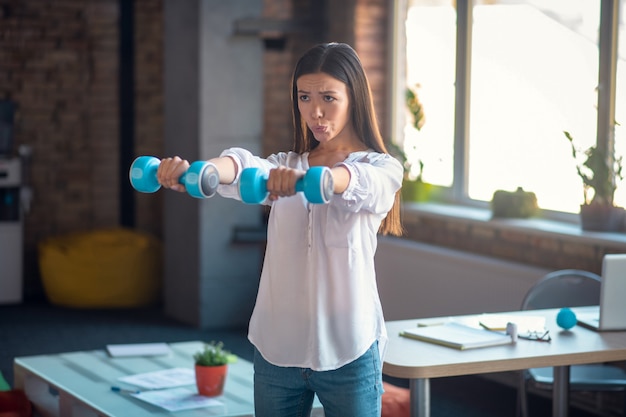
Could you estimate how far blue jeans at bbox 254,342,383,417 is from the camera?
7.15 feet

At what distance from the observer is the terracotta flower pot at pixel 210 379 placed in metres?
3.79

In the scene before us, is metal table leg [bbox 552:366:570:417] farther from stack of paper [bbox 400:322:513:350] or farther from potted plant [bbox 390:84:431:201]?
potted plant [bbox 390:84:431:201]

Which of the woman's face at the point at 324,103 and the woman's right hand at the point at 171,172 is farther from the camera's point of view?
the woman's face at the point at 324,103

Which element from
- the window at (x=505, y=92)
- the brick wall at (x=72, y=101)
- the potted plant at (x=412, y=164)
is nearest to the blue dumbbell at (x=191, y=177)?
the window at (x=505, y=92)

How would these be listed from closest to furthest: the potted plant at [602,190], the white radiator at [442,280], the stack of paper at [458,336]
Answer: the stack of paper at [458,336] → the potted plant at [602,190] → the white radiator at [442,280]

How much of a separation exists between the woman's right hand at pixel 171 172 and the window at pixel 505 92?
3.41 m

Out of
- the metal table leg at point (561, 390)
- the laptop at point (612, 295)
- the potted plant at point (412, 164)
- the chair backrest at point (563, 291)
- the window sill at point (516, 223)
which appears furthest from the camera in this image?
the potted plant at point (412, 164)

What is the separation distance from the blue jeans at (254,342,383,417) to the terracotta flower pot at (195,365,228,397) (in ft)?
5.09

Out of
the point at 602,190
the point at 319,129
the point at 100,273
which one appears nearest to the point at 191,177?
the point at 319,129

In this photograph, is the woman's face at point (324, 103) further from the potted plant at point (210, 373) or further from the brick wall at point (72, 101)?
the brick wall at point (72, 101)

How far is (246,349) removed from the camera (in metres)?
6.18

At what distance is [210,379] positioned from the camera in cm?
379

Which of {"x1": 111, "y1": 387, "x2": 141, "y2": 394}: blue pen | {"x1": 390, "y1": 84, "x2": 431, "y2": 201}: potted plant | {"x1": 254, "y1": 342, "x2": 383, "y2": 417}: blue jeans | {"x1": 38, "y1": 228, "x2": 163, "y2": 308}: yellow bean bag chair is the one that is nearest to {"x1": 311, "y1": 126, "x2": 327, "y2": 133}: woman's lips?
{"x1": 254, "y1": 342, "x2": 383, "y2": 417}: blue jeans

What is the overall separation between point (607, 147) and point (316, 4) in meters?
2.84
